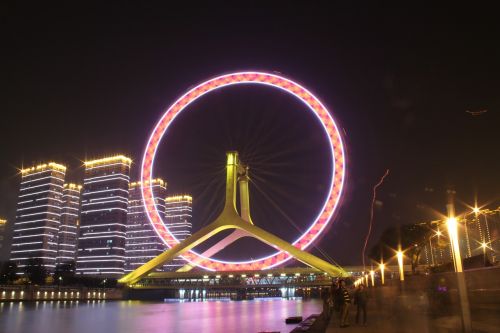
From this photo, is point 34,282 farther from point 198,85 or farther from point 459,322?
point 459,322

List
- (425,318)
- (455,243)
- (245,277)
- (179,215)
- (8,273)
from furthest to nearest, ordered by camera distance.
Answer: (179,215) < (8,273) < (245,277) < (425,318) < (455,243)

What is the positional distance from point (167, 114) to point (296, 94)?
1084cm

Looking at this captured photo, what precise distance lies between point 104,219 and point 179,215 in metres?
35.9

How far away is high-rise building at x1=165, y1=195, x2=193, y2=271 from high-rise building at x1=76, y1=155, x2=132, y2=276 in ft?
101

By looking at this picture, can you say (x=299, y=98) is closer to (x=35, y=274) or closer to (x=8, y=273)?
(x=35, y=274)

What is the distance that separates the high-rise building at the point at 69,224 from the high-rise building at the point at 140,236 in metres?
14.9

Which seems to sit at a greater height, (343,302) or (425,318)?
(343,302)

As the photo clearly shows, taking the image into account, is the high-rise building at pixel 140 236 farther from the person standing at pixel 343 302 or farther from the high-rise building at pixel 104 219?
the person standing at pixel 343 302

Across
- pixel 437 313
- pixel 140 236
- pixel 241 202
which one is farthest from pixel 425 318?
pixel 140 236

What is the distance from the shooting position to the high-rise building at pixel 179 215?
149 meters

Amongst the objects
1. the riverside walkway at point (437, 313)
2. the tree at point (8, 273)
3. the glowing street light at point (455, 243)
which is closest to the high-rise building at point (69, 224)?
the tree at point (8, 273)

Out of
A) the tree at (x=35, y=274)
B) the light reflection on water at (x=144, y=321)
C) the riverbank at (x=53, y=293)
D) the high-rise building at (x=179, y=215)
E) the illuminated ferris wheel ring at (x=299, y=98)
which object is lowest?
the light reflection on water at (x=144, y=321)

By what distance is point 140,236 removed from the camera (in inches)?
5295

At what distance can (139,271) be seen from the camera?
197 ft
